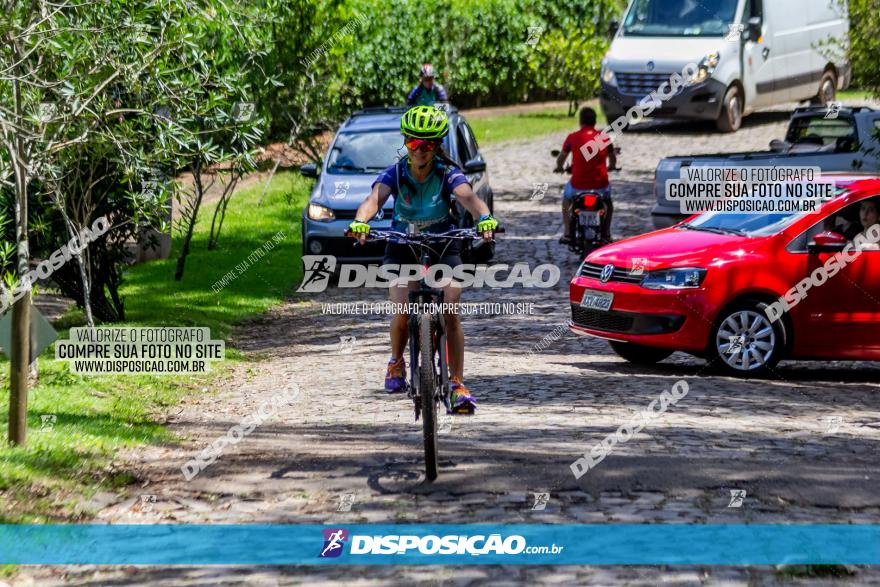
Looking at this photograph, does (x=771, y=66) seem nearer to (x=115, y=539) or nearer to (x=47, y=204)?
(x=47, y=204)

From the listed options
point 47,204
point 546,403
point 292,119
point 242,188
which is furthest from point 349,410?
point 242,188

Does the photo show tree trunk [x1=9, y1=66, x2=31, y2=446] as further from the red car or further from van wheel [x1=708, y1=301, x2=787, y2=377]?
van wheel [x1=708, y1=301, x2=787, y2=377]

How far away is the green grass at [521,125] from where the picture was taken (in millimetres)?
36000

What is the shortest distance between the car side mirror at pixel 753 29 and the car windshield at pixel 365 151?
1293 centimetres

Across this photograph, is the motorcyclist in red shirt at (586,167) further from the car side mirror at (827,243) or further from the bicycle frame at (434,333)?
the bicycle frame at (434,333)

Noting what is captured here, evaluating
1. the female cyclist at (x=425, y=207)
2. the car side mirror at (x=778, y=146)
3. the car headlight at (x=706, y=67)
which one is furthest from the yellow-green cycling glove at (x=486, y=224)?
the car headlight at (x=706, y=67)

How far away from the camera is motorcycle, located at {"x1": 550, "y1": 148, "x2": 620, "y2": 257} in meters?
18.8

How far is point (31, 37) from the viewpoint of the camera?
1059cm

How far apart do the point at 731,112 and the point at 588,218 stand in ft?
44.7

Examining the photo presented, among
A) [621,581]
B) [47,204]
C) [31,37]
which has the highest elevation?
[31,37]

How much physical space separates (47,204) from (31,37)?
153 inches

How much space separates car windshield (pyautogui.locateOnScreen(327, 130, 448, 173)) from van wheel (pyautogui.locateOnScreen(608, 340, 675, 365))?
6.11 m

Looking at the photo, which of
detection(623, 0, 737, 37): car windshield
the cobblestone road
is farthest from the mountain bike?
detection(623, 0, 737, 37): car windshield

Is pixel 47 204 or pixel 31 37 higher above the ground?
pixel 31 37
